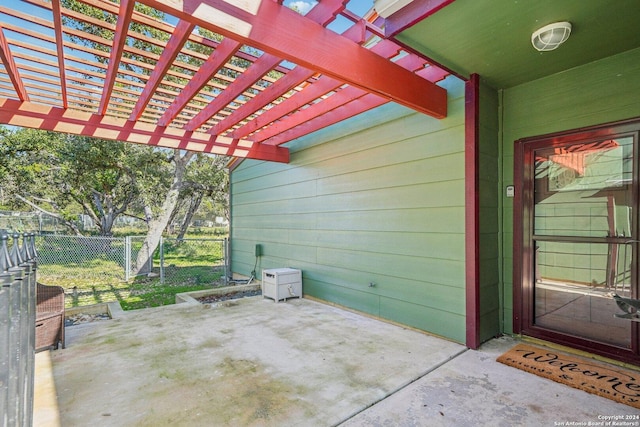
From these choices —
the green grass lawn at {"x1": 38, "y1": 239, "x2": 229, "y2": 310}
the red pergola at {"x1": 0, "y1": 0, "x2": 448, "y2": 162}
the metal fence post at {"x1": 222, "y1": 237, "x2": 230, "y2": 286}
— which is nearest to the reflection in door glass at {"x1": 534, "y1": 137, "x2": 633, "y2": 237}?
the red pergola at {"x1": 0, "y1": 0, "x2": 448, "y2": 162}

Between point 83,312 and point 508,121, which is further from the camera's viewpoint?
point 83,312

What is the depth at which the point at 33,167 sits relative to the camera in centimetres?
934

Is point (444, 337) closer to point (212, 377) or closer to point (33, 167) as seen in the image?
point (212, 377)

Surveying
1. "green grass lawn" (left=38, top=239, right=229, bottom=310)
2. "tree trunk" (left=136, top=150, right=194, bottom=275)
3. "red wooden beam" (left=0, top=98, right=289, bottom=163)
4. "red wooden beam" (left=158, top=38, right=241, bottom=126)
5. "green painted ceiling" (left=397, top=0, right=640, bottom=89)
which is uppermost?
"green painted ceiling" (left=397, top=0, right=640, bottom=89)

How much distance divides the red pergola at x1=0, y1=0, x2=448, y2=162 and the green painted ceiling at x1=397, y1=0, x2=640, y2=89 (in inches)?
14.7

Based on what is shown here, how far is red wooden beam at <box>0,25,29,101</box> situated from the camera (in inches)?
98.9

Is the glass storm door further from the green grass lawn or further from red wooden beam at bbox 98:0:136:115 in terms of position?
the green grass lawn

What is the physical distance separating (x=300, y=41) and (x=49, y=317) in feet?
10.8

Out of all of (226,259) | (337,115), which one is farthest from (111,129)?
(226,259)

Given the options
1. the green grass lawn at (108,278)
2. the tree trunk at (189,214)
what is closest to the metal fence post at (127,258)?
the green grass lawn at (108,278)

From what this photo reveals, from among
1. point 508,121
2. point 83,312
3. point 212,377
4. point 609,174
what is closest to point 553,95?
point 508,121

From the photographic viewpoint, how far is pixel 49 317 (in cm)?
288

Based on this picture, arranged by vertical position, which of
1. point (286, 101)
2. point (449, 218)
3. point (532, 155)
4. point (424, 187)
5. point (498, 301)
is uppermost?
point (286, 101)

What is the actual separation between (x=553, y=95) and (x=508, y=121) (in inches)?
16.7
